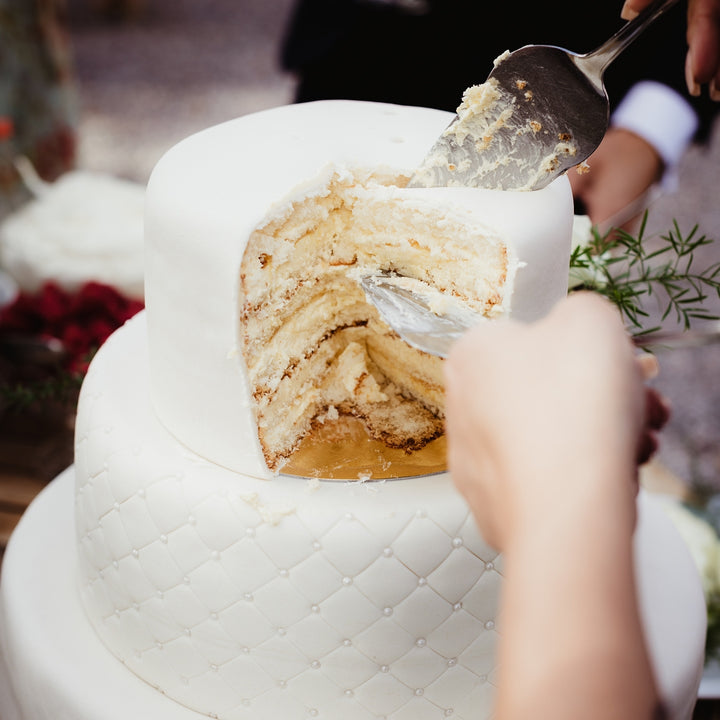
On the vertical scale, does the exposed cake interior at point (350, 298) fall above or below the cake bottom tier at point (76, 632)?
above

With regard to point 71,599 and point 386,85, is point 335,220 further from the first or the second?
point 386,85

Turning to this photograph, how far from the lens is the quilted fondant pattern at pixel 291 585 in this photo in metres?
1.31

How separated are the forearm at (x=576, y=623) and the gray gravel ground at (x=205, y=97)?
2995 mm

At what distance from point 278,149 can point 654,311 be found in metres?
3.41

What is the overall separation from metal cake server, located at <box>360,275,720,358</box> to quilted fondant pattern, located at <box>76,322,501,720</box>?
0.27 m

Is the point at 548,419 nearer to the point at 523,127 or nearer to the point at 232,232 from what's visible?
the point at 232,232

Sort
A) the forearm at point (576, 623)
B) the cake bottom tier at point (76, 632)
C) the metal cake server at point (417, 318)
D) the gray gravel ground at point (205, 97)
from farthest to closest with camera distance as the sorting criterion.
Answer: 1. the gray gravel ground at point (205, 97)
2. the cake bottom tier at point (76, 632)
3. the metal cake server at point (417, 318)
4. the forearm at point (576, 623)

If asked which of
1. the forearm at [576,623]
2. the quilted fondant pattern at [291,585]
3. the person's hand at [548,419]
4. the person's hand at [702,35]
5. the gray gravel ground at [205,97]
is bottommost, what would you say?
the gray gravel ground at [205,97]

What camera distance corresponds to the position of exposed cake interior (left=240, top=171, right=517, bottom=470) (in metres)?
1.36

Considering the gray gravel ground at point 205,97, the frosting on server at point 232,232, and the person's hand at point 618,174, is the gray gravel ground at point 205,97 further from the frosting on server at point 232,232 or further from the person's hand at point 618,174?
the frosting on server at point 232,232

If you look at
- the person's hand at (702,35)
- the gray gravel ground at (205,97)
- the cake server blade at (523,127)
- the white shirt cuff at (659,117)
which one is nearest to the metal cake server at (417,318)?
the cake server blade at (523,127)

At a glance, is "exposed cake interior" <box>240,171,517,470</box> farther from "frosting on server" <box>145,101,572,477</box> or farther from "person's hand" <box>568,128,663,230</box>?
"person's hand" <box>568,128,663,230</box>

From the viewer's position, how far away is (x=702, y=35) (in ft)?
4.93

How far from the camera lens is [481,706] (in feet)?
4.75
